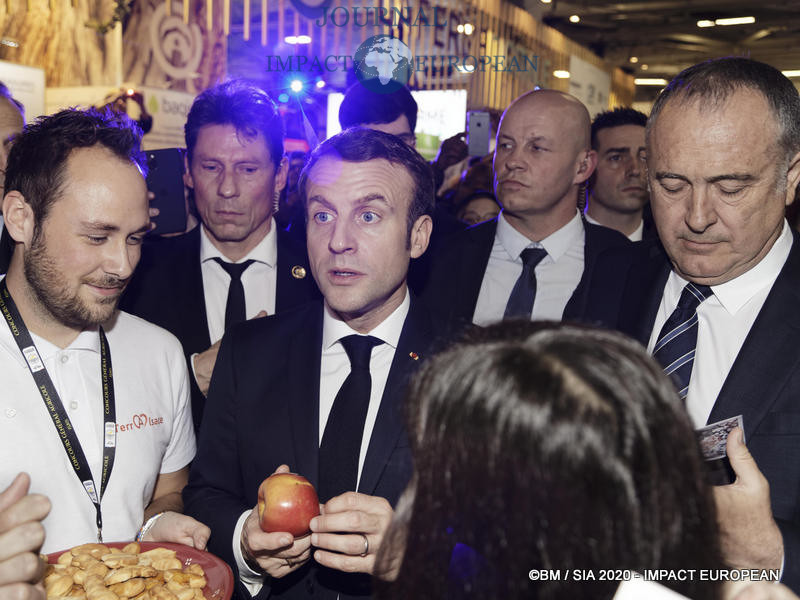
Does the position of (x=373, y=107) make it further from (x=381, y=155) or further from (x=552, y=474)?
(x=552, y=474)

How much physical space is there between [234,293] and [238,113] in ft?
2.31

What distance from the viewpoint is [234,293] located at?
2609mm

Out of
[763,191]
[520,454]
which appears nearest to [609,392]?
[520,454]

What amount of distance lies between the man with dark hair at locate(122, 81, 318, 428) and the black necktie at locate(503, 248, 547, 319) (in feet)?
2.79

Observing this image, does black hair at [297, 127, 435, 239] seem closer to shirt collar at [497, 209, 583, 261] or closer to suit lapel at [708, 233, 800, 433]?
suit lapel at [708, 233, 800, 433]

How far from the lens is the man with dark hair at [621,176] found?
3.92 meters

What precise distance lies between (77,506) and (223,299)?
1156 mm

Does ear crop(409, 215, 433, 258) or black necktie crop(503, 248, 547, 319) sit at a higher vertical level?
ear crop(409, 215, 433, 258)

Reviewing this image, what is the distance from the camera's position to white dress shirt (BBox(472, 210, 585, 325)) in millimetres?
2969

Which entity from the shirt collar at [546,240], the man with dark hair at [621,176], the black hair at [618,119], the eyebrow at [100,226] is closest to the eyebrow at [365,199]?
the eyebrow at [100,226]

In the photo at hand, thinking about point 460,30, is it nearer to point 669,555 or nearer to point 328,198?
point 328,198

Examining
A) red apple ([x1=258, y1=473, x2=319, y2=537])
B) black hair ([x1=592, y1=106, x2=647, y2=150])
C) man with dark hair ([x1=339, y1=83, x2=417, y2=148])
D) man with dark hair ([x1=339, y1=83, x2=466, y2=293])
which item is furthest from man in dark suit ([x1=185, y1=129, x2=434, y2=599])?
black hair ([x1=592, y1=106, x2=647, y2=150])

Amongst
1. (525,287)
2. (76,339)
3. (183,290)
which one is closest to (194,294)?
(183,290)

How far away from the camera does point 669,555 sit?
0.72m
